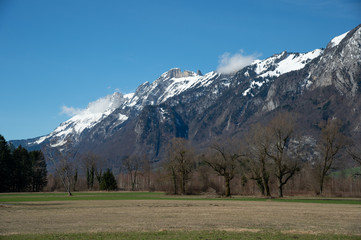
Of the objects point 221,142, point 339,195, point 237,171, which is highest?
point 221,142

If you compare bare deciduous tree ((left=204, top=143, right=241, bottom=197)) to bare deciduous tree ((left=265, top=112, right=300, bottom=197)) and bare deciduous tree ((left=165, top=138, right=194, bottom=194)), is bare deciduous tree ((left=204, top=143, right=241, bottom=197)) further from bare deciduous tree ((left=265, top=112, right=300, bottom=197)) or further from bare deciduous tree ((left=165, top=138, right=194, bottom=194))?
bare deciduous tree ((left=165, top=138, right=194, bottom=194))

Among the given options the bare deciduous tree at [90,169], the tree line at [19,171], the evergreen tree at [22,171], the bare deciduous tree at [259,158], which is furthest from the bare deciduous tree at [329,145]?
the evergreen tree at [22,171]

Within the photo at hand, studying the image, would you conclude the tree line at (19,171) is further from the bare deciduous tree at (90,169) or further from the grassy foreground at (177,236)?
the grassy foreground at (177,236)

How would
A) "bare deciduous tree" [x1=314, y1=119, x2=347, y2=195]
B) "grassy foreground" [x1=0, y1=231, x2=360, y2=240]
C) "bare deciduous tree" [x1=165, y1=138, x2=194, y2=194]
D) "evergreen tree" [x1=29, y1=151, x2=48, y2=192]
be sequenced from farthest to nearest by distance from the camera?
1. "evergreen tree" [x1=29, y1=151, x2=48, y2=192]
2. "bare deciduous tree" [x1=165, y1=138, x2=194, y2=194]
3. "bare deciduous tree" [x1=314, y1=119, x2=347, y2=195]
4. "grassy foreground" [x1=0, y1=231, x2=360, y2=240]

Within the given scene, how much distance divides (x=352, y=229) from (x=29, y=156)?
123824mm

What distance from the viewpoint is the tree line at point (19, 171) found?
117 metres

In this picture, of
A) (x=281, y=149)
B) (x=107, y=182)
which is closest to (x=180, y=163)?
(x=281, y=149)

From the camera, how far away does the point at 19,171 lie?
124m

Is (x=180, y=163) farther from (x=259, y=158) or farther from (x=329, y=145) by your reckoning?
(x=329, y=145)

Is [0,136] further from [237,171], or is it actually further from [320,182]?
[320,182]

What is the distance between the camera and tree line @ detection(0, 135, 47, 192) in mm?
117375

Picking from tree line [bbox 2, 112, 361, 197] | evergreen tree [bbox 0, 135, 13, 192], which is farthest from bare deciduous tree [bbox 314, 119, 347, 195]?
evergreen tree [bbox 0, 135, 13, 192]

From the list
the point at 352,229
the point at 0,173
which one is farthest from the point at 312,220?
the point at 0,173

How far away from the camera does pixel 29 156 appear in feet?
439
